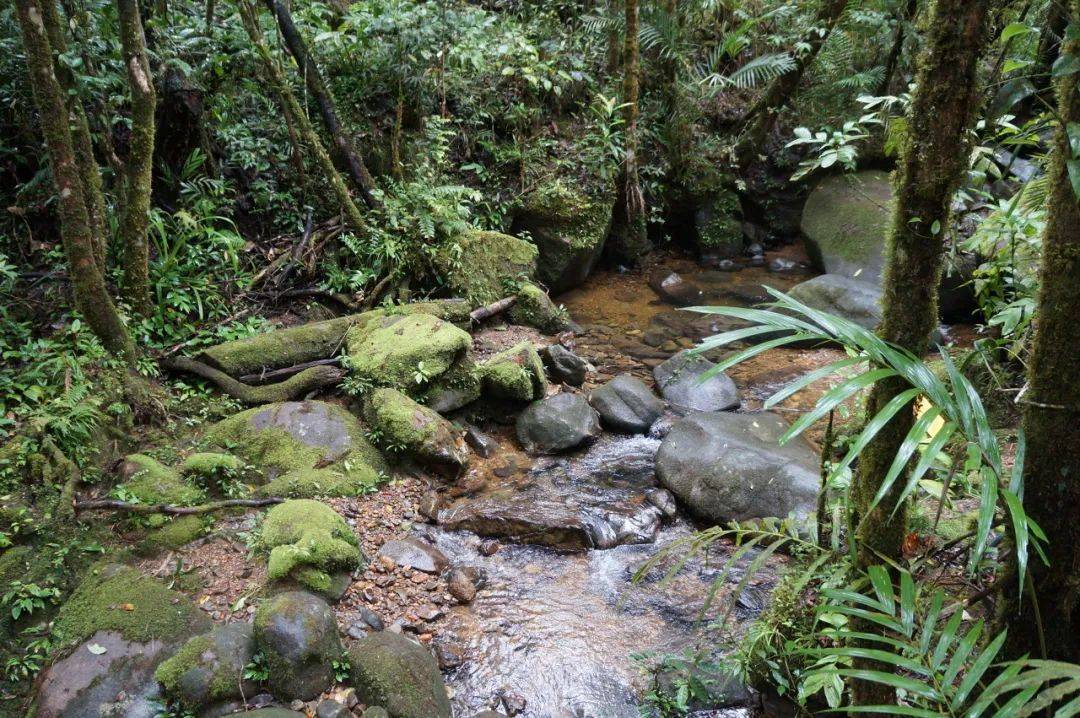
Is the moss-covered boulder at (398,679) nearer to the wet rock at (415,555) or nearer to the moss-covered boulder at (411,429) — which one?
the wet rock at (415,555)

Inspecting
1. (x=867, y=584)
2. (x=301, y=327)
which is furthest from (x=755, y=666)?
(x=301, y=327)

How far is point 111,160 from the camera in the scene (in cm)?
550

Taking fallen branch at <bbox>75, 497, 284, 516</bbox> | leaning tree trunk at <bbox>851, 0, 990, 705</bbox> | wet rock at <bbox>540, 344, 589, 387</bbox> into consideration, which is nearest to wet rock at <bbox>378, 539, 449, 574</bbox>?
fallen branch at <bbox>75, 497, 284, 516</bbox>

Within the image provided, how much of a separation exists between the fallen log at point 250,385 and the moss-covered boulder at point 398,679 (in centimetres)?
256

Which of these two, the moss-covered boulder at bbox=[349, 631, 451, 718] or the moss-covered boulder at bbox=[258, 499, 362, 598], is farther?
the moss-covered boulder at bbox=[258, 499, 362, 598]

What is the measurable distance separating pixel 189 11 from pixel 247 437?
5774mm

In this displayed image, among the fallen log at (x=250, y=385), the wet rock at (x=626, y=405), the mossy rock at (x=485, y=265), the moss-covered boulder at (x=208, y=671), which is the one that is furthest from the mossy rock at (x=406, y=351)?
the moss-covered boulder at (x=208, y=671)

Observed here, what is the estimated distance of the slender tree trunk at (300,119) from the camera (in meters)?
6.18

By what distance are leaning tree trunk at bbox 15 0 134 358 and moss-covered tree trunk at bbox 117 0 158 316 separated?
0.49m

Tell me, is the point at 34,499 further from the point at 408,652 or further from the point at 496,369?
the point at 496,369

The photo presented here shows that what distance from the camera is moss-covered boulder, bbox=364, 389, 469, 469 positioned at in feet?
16.0

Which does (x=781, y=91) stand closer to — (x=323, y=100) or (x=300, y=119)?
(x=323, y=100)

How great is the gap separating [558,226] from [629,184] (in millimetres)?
1437

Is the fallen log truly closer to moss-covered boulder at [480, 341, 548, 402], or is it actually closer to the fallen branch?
the fallen branch
